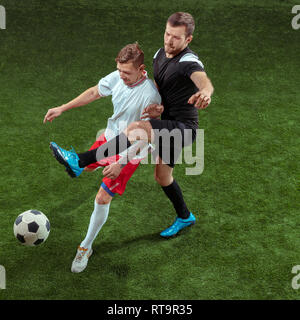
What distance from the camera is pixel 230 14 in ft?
27.9

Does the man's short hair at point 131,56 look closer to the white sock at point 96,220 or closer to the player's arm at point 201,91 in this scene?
the player's arm at point 201,91

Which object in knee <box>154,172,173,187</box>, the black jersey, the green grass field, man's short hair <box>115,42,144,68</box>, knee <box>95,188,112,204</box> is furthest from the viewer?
knee <box>154,172,173,187</box>

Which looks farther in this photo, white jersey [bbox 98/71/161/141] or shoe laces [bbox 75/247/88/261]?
shoe laces [bbox 75/247/88/261]

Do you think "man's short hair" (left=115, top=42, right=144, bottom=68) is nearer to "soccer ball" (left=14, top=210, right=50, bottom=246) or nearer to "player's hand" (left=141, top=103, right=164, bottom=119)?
"player's hand" (left=141, top=103, right=164, bottom=119)

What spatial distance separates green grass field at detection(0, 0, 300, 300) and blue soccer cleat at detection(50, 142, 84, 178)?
2.55ft

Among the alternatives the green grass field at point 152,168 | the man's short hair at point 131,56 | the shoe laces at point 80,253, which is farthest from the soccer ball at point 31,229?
the man's short hair at point 131,56

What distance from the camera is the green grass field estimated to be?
12.4 ft

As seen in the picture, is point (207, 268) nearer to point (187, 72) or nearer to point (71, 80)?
point (187, 72)

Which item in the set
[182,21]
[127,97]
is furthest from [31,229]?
[182,21]

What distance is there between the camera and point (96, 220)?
3703 millimetres

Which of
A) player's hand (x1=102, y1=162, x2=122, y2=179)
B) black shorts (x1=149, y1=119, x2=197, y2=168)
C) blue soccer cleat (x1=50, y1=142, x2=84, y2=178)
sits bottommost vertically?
player's hand (x1=102, y1=162, x2=122, y2=179)

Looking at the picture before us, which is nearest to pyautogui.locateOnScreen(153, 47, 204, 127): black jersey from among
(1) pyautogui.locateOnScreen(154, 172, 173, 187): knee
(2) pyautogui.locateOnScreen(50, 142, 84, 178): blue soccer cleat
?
(1) pyautogui.locateOnScreen(154, 172, 173, 187): knee

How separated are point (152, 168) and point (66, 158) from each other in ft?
5.78

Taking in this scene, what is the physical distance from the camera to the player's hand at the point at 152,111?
354cm
